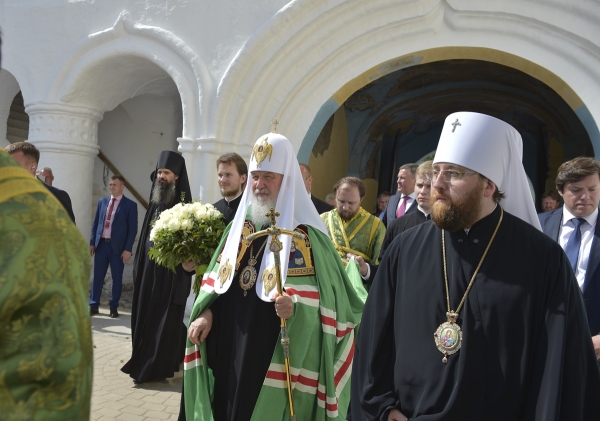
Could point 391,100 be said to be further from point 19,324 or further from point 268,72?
point 19,324

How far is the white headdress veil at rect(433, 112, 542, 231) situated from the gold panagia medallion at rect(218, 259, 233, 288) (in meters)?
1.40

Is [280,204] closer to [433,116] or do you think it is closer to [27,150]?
[27,150]

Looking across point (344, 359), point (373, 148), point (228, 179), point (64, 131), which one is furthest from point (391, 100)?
point (344, 359)

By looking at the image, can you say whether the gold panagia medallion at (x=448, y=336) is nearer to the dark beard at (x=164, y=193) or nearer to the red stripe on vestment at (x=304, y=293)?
the red stripe on vestment at (x=304, y=293)

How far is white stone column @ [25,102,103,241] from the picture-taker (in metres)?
7.85

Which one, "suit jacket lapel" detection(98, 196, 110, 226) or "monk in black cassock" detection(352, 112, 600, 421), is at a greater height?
"suit jacket lapel" detection(98, 196, 110, 226)

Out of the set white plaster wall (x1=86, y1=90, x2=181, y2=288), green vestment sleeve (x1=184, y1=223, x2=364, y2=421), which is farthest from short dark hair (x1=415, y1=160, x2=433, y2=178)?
white plaster wall (x1=86, y1=90, x2=181, y2=288)

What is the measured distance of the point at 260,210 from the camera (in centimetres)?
324

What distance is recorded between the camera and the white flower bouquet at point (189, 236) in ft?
12.6

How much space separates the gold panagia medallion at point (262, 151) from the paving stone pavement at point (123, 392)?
2341 mm

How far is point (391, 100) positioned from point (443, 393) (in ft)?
31.5

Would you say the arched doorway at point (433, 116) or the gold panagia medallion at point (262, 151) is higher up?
the arched doorway at point (433, 116)

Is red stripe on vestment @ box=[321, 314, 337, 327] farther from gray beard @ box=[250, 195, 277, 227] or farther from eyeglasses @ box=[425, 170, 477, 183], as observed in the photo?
eyeglasses @ box=[425, 170, 477, 183]

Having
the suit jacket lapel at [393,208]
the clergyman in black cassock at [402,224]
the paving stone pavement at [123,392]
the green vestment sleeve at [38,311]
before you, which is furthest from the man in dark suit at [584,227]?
the paving stone pavement at [123,392]
